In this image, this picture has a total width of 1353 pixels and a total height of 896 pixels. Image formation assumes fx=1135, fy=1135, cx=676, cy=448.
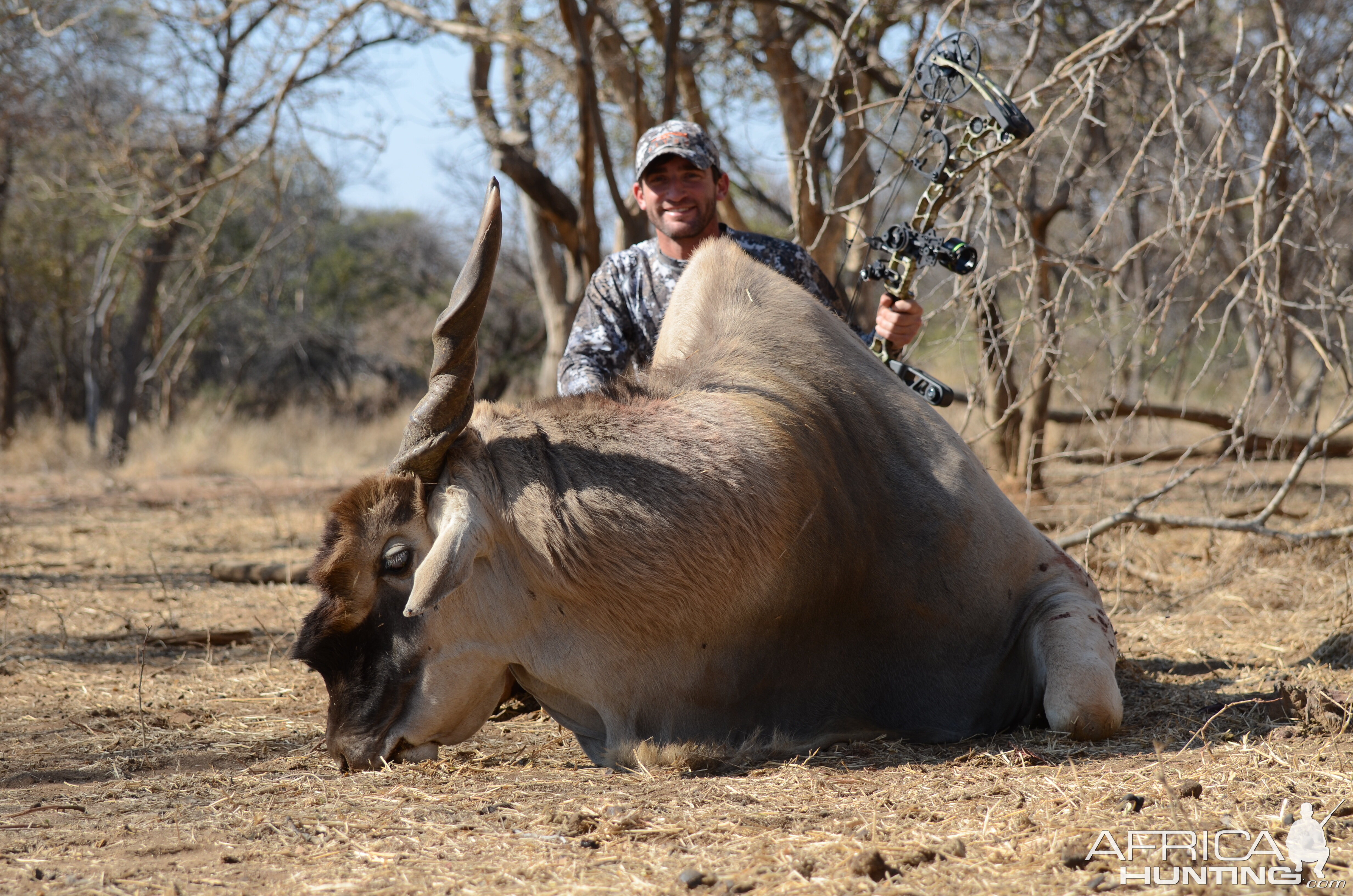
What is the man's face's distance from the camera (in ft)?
15.7

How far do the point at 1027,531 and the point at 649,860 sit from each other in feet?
6.26

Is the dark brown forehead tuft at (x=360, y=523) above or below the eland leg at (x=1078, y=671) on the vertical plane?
above

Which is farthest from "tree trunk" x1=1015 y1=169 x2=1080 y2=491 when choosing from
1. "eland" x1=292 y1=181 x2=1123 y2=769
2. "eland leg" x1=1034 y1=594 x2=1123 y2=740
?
"eland" x1=292 y1=181 x2=1123 y2=769

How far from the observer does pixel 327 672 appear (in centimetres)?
312

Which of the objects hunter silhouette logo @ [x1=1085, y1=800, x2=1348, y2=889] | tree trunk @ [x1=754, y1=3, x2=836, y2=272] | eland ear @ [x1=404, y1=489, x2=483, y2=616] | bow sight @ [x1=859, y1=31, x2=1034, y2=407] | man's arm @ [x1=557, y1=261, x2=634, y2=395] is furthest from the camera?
tree trunk @ [x1=754, y1=3, x2=836, y2=272]

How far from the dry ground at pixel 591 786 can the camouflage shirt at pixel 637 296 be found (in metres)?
1.55

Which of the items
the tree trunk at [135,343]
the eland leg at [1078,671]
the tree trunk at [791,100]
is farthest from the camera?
the tree trunk at [135,343]

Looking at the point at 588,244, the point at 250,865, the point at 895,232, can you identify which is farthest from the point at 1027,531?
the point at 588,244

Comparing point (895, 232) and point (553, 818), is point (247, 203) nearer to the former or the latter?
point (895, 232)

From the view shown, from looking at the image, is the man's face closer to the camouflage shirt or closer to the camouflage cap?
the camouflage cap

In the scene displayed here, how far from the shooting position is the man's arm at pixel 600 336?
4.59 metres

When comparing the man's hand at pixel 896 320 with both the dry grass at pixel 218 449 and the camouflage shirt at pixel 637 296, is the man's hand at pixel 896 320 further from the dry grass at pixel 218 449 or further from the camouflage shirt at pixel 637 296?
the dry grass at pixel 218 449

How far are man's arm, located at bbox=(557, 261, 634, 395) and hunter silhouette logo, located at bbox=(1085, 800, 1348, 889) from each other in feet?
9.02

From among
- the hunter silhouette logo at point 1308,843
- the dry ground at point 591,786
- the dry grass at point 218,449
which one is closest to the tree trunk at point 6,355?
the dry grass at point 218,449
